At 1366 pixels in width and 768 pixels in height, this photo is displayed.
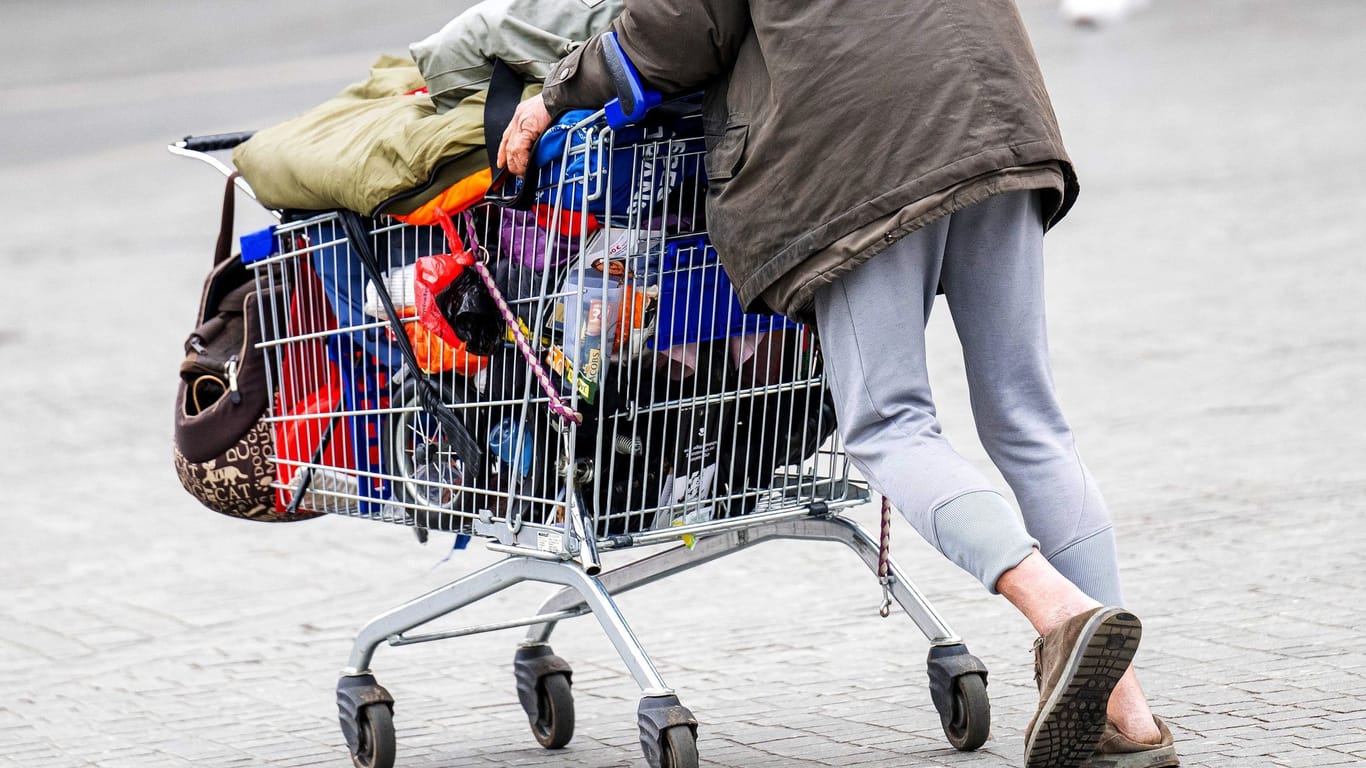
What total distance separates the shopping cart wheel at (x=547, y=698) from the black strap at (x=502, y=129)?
4.08 ft

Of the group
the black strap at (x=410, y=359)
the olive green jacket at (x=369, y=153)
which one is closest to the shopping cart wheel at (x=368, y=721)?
the black strap at (x=410, y=359)

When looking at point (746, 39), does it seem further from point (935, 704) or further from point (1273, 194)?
point (1273, 194)

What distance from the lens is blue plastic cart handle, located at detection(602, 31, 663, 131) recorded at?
3.39 m

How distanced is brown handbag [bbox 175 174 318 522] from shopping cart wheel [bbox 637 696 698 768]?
1.14 meters

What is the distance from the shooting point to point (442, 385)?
3.92 meters

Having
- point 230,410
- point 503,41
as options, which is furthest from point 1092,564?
point 230,410

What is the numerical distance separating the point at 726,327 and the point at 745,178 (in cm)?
49

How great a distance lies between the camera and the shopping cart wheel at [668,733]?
3557 mm

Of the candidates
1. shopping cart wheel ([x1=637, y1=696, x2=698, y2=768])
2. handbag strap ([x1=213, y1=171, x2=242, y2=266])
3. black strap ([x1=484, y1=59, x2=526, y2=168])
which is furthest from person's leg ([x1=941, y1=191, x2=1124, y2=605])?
handbag strap ([x1=213, y1=171, x2=242, y2=266])

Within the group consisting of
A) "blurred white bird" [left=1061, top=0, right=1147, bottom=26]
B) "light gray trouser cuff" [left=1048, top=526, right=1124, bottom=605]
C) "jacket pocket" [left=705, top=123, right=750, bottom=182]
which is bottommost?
"light gray trouser cuff" [left=1048, top=526, right=1124, bottom=605]

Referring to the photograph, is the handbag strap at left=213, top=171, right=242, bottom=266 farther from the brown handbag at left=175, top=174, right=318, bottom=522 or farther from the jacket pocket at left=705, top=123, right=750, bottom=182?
the jacket pocket at left=705, top=123, right=750, bottom=182

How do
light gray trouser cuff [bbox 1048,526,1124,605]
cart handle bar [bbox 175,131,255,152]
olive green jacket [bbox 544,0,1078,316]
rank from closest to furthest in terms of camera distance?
olive green jacket [bbox 544,0,1078,316]
light gray trouser cuff [bbox 1048,526,1124,605]
cart handle bar [bbox 175,131,255,152]

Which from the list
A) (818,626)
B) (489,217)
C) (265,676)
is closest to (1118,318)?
(818,626)

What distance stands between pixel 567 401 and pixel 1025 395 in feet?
2.94
